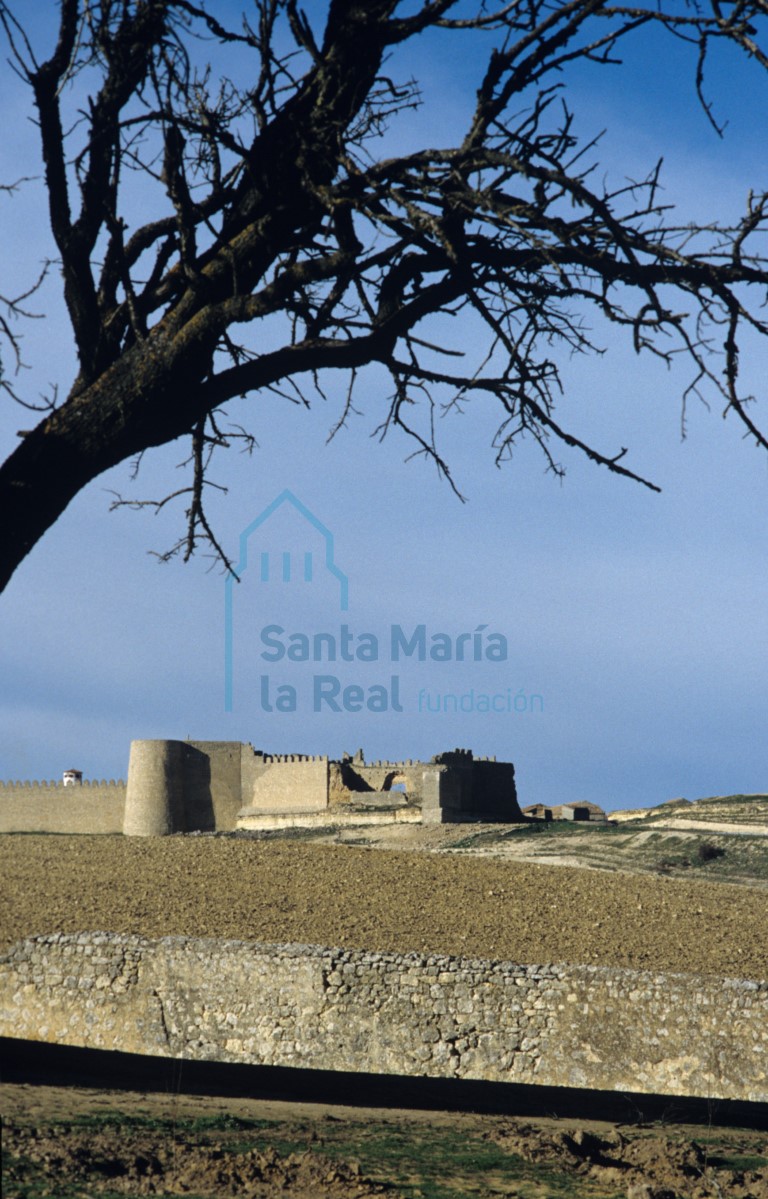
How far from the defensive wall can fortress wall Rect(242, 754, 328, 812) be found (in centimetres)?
4

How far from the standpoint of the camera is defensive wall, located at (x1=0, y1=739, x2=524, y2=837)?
48719mm

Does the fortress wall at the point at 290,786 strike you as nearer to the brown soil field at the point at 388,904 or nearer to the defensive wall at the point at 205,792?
the defensive wall at the point at 205,792

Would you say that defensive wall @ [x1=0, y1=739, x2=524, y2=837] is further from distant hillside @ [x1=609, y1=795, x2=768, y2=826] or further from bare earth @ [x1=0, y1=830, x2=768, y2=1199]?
bare earth @ [x1=0, y1=830, x2=768, y2=1199]

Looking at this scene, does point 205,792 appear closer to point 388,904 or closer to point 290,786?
point 290,786

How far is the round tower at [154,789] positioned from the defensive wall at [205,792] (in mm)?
41

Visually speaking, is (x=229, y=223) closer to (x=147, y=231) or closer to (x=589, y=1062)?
(x=147, y=231)

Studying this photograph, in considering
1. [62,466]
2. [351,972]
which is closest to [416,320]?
[62,466]

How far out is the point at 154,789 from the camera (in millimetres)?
51469

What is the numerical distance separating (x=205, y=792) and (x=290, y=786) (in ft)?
15.1

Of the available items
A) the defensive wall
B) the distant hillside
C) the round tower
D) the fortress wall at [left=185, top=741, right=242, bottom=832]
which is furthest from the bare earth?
the round tower

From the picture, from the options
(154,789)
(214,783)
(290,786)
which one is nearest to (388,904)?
(290,786)

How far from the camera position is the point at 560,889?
21.4m

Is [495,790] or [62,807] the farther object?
[62,807]

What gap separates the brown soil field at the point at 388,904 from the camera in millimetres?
16734
